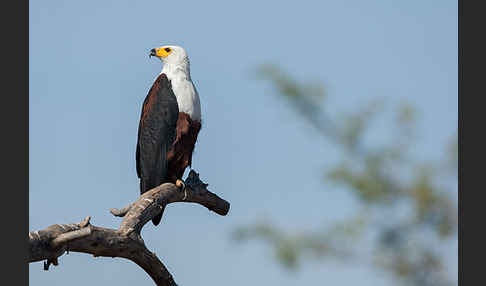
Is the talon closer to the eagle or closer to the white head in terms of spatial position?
the eagle

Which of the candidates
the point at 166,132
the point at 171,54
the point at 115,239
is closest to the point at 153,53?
the point at 171,54

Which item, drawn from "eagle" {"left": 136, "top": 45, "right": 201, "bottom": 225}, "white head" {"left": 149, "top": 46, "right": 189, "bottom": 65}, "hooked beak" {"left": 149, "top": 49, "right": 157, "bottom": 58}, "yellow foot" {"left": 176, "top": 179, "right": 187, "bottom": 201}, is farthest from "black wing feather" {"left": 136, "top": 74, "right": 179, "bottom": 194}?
"hooked beak" {"left": 149, "top": 49, "right": 157, "bottom": 58}

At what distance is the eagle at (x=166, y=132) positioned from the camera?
4.94 metres

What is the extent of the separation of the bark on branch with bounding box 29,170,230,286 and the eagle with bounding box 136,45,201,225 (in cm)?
50

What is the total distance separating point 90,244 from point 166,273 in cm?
67

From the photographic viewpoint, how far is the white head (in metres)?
5.28

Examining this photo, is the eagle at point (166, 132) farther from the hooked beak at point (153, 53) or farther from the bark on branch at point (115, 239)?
the bark on branch at point (115, 239)

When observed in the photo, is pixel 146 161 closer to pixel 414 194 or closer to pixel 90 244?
pixel 90 244

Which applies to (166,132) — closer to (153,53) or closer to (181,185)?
(181,185)

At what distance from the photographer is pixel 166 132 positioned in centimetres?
495

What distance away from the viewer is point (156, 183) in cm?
494

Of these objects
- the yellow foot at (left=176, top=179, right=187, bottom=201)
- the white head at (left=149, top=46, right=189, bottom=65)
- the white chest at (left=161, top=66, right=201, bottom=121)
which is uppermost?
the white head at (left=149, top=46, right=189, bottom=65)

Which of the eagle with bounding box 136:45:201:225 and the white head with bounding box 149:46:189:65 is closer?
the eagle with bounding box 136:45:201:225

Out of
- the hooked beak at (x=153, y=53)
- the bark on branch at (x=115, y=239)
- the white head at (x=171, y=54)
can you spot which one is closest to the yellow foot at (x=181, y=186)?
the bark on branch at (x=115, y=239)
